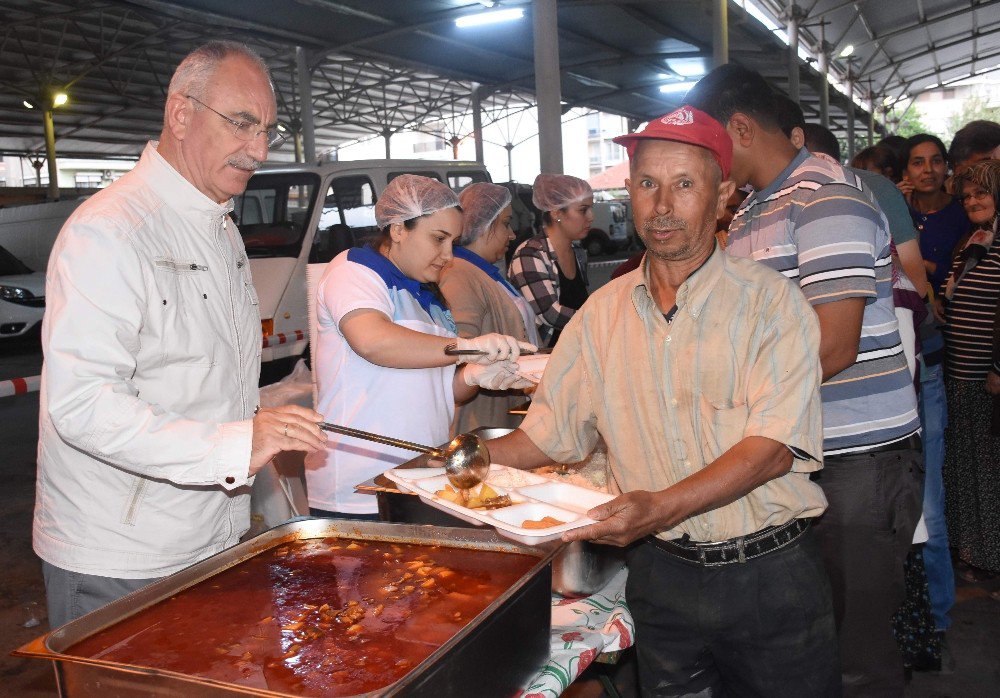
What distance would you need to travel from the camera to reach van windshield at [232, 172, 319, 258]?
732 centimetres

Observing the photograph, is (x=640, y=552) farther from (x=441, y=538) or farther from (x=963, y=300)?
(x=963, y=300)

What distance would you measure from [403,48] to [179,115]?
1448 cm

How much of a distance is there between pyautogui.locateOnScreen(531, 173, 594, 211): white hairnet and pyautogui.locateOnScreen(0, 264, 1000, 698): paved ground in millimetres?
2517

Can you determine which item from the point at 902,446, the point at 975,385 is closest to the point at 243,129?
the point at 902,446

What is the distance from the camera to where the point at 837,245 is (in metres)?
2.08

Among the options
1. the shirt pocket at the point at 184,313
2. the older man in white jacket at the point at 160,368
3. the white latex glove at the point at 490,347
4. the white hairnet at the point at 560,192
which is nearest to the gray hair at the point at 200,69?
the older man in white jacket at the point at 160,368

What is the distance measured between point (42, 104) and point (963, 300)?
18.8m

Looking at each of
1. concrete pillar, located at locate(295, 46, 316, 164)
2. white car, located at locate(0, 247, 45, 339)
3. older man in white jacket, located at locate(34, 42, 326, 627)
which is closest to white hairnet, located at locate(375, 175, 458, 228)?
older man in white jacket, located at locate(34, 42, 326, 627)

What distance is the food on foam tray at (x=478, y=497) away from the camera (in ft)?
6.23

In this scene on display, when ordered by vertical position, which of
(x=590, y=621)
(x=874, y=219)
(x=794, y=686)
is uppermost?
(x=874, y=219)

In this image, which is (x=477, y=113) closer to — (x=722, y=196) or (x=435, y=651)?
(x=722, y=196)

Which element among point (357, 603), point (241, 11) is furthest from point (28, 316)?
point (357, 603)

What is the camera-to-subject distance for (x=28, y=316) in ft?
34.7

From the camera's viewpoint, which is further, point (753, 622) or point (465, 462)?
point (465, 462)
